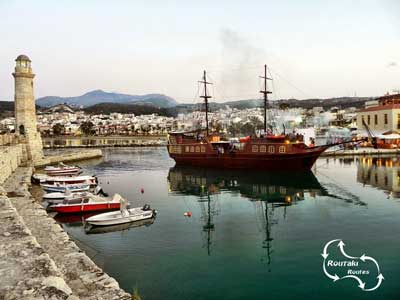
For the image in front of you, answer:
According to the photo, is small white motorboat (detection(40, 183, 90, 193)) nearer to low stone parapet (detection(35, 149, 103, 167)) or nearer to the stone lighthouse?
the stone lighthouse

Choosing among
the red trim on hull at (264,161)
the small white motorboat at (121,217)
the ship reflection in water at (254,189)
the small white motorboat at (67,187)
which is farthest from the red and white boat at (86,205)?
the red trim on hull at (264,161)

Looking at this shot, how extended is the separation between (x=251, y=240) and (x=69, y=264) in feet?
Result: 23.0

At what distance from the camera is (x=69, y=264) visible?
28.4ft

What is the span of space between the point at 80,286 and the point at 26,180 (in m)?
18.8

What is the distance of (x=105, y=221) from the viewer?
14555 mm

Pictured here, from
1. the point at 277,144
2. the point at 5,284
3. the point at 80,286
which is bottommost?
the point at 80,286

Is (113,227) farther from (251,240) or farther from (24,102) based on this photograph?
(24,102)

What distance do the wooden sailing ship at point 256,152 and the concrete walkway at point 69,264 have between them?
23802 millimetres

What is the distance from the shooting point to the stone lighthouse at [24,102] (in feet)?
116

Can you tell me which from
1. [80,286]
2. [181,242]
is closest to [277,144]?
[181,242]

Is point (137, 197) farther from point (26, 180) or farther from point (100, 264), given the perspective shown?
point (100, 264)

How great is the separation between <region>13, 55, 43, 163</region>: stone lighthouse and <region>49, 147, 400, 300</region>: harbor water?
16819 mm

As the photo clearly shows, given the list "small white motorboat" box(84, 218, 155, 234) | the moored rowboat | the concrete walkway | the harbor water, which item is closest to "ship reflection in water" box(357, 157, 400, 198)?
the harbor water

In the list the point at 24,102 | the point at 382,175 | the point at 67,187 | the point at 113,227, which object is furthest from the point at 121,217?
the point at 24,102
